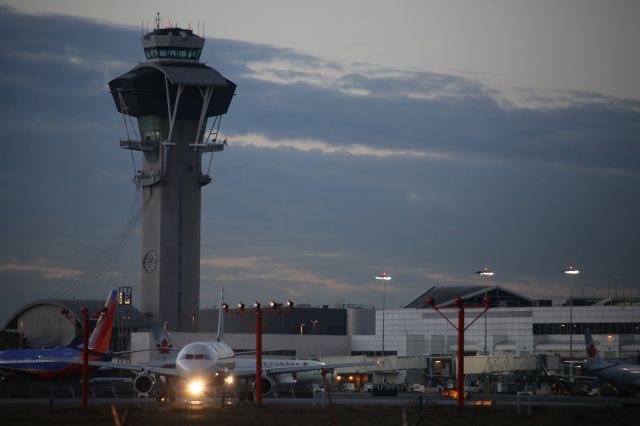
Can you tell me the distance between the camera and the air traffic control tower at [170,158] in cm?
19312

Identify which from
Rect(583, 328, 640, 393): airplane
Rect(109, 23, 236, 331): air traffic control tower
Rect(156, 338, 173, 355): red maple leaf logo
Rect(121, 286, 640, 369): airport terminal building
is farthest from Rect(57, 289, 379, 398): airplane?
Rect(109, 23, 236, 331): air traffic control tower

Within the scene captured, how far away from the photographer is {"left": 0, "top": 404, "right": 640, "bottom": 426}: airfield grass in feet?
235

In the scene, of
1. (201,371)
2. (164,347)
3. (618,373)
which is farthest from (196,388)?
(618,373)

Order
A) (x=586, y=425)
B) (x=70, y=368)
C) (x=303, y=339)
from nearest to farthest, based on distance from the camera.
→ (x=586, y=425) < (x=70, y=368) < (x=303, y=339)

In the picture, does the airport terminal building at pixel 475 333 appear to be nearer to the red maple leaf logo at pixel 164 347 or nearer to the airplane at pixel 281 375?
the red maple leaf logo at pixel 164 347

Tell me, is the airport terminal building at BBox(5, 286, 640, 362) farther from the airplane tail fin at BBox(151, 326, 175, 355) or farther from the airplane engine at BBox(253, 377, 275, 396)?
the airplane engine at BBox(253, 377, 275, 396)

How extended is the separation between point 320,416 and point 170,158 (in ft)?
402

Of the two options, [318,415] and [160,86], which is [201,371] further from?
[160,86]

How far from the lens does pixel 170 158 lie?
194750 mm

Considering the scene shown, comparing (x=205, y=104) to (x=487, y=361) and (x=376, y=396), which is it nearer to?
(x=487, y=361)

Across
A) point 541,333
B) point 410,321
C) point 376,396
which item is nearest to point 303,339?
point 410,321

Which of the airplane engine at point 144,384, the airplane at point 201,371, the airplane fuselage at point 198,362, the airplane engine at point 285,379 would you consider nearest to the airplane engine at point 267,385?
the airplane at point 201,371

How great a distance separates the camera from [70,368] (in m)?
129

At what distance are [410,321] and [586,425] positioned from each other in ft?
395
